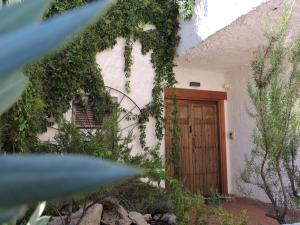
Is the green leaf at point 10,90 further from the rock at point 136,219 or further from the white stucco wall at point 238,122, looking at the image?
the white stucco wall at point 238,122

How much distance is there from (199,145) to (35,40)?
7.71 meters

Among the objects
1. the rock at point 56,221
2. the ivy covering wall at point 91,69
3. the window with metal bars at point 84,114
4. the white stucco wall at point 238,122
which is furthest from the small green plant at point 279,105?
the white stucco wall at point 238,122

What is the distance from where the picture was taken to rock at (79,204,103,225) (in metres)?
4.02

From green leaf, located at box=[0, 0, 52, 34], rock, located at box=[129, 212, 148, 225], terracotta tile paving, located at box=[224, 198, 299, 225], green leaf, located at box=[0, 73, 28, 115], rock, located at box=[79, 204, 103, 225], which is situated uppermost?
green leaf, located at box=[0, 0, 52, 34]

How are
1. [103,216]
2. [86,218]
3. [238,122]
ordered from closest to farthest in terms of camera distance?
[86,218] < [103,216] < [238,122]

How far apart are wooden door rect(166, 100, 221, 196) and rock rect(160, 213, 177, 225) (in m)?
2.37

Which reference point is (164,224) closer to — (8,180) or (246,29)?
(246,29)

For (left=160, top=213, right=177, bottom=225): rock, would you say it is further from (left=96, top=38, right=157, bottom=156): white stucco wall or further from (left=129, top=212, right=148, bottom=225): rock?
(left=96, top=38, right=157, bottom=156): white stucco wall

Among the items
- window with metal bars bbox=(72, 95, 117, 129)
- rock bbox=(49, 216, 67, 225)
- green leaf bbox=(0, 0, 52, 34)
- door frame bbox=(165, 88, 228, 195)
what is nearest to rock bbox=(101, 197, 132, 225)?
rock bbox=(49, 216, 67, 225)

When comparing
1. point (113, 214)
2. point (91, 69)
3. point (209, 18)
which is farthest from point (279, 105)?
point (91, 69)

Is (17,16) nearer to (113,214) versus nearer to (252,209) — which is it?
(113,214)

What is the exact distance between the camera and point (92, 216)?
4.07m

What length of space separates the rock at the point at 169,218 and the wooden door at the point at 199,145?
7.76 feet

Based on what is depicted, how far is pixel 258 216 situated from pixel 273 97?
3066 mm
